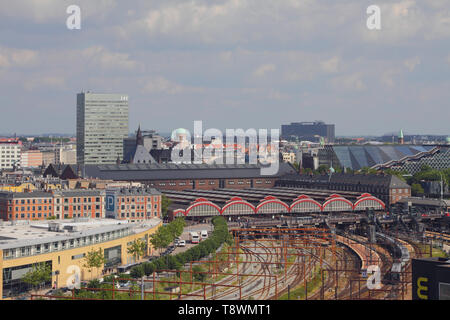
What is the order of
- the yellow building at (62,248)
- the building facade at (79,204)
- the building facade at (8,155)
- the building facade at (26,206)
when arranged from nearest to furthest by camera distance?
→ the yellow building at (62,248) → the building facade at (26,206) → the building facade at (79,204) → the building facade at (8,155)

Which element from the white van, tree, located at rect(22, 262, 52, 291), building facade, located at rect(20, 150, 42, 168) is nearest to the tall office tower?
building facade, located at rect(20, 150, 42, 168)

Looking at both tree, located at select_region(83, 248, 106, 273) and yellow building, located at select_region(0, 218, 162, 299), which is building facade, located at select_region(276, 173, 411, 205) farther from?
tree, located at select_region(83, 248, 106, 273)

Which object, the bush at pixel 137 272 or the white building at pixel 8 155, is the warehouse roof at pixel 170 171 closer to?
the bush at pixel 137 272

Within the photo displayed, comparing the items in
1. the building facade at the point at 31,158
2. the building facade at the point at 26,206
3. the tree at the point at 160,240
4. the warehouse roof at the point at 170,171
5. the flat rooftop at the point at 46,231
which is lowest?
the tree at the point at 160,240

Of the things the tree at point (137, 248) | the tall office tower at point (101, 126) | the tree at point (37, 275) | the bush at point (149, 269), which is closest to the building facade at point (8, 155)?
the tall office tower at point (101, 126)

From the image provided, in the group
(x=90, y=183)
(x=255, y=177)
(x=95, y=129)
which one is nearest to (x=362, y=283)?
(x=90, y=183)
